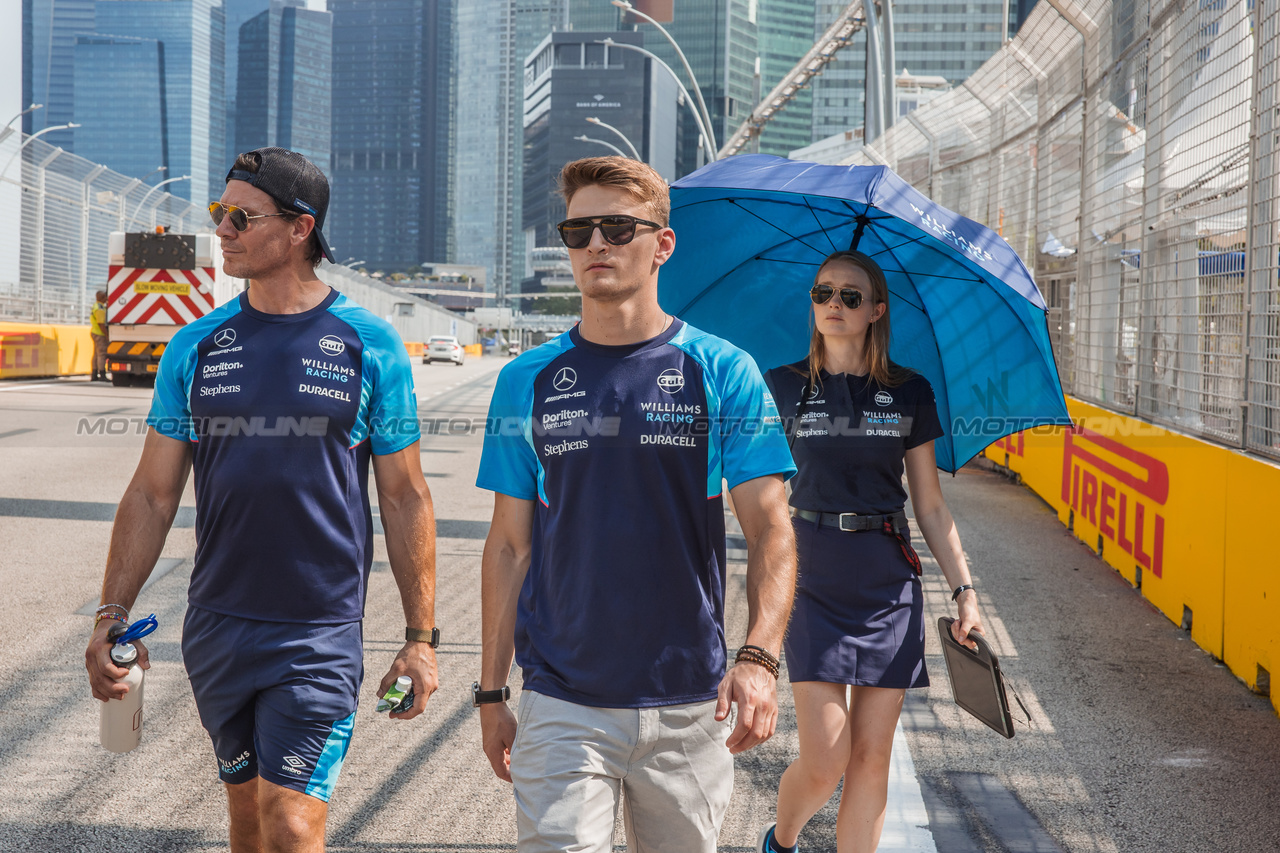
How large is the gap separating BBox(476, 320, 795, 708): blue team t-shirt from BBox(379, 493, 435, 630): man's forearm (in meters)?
0.50

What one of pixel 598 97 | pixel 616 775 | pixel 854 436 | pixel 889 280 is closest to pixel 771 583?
pixel 616 775

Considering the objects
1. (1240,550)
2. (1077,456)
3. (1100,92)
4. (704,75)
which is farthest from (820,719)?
(704,75)

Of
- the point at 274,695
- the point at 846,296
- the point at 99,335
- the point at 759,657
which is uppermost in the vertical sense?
the point at 99,335

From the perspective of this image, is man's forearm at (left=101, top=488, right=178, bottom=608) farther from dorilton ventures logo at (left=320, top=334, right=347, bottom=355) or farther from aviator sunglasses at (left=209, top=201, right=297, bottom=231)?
aviator sunglasses at (left=209, top=201, right=297, bottom=231)

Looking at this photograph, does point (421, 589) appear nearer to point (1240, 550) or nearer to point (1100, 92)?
point (1240, 550)

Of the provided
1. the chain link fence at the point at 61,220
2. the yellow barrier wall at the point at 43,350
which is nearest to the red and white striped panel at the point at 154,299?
the yellow barrier wall at the point at 43,350

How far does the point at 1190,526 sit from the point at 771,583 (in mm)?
4836

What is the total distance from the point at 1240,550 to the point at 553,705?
430 cm

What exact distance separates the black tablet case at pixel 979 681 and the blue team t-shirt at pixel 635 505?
1144mm

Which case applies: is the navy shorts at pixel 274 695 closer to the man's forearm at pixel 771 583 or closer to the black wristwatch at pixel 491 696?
the black wristwatch at pixel 491 696

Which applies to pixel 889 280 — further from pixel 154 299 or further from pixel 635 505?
pixel 154 299

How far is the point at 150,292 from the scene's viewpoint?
2344 cm

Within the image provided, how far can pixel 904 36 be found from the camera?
569ft

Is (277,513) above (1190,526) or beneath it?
above
